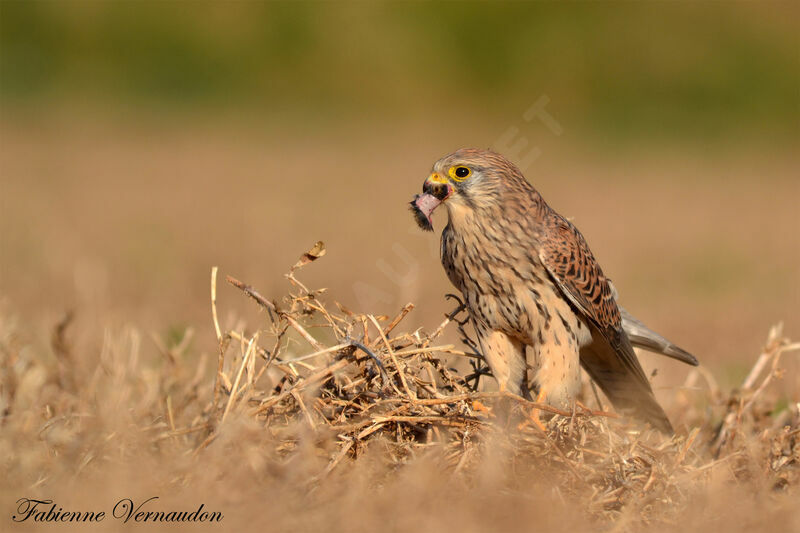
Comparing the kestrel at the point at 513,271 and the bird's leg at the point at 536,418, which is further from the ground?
the kestrel at the point at 513,271

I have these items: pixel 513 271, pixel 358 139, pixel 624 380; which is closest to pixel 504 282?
pixel 513 271

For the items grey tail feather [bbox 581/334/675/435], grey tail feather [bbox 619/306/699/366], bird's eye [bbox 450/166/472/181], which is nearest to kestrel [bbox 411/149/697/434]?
bird's eye [bbox 450/166/472/181]

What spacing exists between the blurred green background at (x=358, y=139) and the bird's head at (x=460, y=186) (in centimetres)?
388

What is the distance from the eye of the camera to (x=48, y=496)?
297 centimetres

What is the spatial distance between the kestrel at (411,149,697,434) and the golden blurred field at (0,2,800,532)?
0.38 meters

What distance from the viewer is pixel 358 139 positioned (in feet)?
49.6

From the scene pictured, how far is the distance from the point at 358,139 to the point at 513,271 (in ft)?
38.0

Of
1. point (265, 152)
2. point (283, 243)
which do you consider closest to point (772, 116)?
point (265, 152)

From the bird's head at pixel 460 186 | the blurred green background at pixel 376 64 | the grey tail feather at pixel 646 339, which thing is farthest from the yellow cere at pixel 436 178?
the blurred green background at pixel 376 64

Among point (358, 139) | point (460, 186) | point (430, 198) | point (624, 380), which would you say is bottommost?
point (358, 139)

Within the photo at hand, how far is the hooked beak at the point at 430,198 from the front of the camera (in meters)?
3.74

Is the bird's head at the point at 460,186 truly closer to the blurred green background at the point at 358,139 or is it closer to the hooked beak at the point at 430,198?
the hooked beak at the point at 430,198

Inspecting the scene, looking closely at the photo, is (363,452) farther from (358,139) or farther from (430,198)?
(358,139)

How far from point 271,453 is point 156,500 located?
469 millimetres
